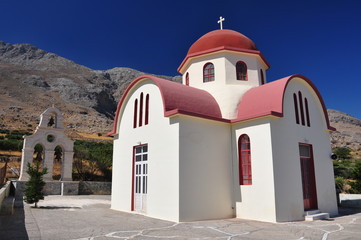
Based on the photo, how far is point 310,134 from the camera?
12.1 metres

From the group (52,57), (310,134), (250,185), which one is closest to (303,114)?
(310,134)

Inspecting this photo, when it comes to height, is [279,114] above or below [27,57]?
below

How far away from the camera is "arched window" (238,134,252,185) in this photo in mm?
11016

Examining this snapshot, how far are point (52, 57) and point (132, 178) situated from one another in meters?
127

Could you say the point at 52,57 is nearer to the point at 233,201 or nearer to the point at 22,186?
the point at 22,186

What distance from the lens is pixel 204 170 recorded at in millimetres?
10555

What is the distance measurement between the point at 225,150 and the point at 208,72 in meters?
4.91

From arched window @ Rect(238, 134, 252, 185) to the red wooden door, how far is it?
2.43 meters

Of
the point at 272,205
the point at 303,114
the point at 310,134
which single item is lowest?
the point at 272,205

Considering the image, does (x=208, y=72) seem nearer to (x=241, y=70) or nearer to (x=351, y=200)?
(x=241, y=70)

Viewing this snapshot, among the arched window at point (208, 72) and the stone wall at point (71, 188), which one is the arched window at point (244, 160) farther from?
the stone wall at point (71, 188)

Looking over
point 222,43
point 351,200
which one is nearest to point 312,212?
point 351,200

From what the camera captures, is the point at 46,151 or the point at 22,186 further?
the point at 46,151

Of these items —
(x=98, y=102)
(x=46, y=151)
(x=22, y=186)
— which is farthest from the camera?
(x=98, y=102)
